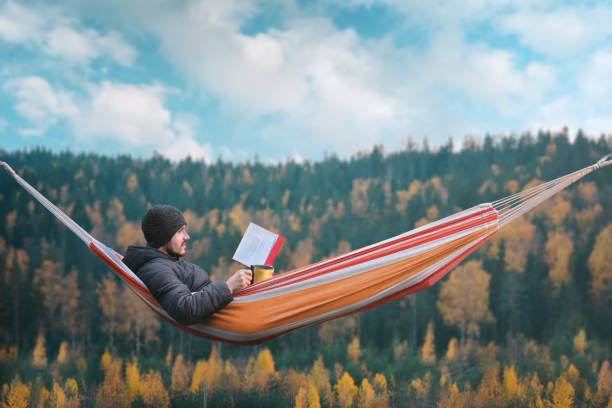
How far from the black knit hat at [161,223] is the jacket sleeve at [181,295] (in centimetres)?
11

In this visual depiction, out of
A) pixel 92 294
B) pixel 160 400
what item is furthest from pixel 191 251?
pixel 160 400

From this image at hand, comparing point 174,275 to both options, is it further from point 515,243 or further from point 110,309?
point 515,243

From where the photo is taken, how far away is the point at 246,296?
1.85 metres

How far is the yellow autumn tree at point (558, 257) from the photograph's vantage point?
28.6m

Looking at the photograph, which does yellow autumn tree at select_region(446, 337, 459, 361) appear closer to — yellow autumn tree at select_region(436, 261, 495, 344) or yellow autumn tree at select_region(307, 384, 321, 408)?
yellow autumn tree at select_region(436, 261, 495, 344)

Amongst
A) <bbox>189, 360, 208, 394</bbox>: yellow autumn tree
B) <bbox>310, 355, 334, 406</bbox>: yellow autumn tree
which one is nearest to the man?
<bbox>310, 355, 334, 406</bbox>: yellow autumn tree

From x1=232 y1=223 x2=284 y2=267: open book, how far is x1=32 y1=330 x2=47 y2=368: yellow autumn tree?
95.3ft

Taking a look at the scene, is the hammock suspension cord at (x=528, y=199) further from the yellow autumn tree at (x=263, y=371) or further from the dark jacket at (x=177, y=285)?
the yellow autumn tree at (x=263, y=371)

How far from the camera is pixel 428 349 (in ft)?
84.5

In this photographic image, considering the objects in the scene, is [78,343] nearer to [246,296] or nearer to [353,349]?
[353,349]

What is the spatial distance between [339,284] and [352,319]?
86.8ft

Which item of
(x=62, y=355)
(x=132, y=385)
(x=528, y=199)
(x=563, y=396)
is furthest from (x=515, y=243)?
(x=528, y=199)

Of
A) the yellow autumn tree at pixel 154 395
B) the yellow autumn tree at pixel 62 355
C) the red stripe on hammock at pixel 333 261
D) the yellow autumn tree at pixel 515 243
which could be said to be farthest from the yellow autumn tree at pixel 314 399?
the yellow autumn tree at pixel 515 243

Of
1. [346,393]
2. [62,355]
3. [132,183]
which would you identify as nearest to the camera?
[346,393]
